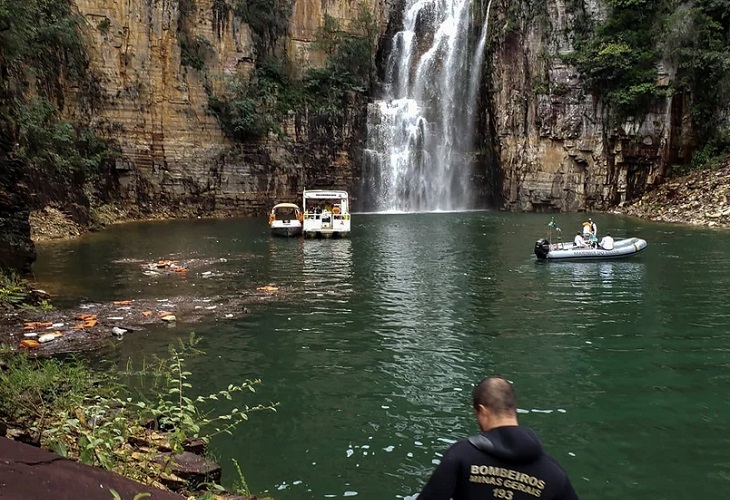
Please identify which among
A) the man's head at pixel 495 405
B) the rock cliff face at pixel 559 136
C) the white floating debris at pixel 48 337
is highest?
the rock cliff face at pixel 559 136

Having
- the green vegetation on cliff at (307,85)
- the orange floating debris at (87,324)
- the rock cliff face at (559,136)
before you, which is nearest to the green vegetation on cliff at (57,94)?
the green vegetation on cliff at (307,85)

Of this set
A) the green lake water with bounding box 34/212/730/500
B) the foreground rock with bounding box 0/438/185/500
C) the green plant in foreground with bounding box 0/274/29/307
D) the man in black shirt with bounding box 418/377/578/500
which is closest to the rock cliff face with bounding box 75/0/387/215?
the green lake water with bounding box 34/212/730/500

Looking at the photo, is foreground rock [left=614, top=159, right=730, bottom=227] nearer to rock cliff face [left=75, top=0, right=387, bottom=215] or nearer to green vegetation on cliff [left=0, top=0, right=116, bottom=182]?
rock cliff face [left=75, top=0, right=387, bottom=215]

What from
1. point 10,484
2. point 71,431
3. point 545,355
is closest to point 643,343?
point 545,355

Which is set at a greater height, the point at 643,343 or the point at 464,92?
the point at 464,92

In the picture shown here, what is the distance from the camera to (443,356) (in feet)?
34.3

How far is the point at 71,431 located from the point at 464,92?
4883 cm

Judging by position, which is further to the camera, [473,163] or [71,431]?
[473,163]

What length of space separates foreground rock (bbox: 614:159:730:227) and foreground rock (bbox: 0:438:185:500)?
111 feet

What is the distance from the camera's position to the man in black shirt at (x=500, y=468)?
283 cm

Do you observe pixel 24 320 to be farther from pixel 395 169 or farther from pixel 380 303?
pixel 395 169

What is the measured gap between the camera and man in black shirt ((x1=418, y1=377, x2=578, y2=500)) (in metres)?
2.83

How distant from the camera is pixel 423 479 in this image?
20.3ft

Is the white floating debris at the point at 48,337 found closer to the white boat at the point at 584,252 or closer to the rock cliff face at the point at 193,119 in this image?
the white boat at the point at 584,252
